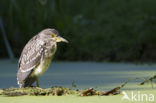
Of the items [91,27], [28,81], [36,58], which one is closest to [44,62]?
[36,58]

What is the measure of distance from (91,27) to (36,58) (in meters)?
4.78

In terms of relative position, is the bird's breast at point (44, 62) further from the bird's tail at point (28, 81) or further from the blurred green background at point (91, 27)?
the blurred green background at point (91, 27)

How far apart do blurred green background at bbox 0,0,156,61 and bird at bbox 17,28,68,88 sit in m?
3.63

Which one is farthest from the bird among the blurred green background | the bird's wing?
the blurred green background

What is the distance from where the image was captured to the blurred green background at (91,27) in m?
7.72

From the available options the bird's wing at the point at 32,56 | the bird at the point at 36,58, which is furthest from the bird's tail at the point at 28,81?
the bird's wing at the point at 32,56

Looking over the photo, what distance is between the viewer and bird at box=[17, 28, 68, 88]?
3.81 metres

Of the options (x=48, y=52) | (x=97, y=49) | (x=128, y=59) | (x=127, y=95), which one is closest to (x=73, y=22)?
(x=97, y=49)

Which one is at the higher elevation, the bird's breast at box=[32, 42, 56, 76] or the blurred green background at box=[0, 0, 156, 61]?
the blurred green background at box=[0, 0, 156, 61]

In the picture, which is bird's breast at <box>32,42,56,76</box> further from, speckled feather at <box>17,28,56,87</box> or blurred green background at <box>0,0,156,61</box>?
blurred green background at <box>0,0,156,61</box>

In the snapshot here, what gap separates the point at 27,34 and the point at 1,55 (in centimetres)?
77

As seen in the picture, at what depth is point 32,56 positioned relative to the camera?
12.8 ft

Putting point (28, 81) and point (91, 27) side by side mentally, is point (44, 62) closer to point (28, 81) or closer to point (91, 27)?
point (28, 81)

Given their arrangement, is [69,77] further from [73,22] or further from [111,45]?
[73,22]
